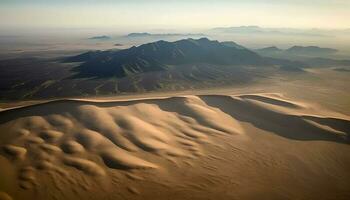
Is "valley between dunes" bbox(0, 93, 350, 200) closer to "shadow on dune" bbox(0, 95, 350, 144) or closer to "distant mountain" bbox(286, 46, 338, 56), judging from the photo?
"shadow on dune" bbox(0, 95, 350, 144)

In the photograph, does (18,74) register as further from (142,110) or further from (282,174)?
(282,174)

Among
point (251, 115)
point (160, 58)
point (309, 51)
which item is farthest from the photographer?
point (309, 51)

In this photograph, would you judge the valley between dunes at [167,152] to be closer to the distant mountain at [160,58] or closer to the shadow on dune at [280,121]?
the shadow on dune at [280,121]

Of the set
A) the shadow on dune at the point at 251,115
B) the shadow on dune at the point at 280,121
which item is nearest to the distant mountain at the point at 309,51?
the shadow on dune at the point at 280,121

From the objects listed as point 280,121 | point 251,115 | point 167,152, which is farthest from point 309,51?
point 167,152

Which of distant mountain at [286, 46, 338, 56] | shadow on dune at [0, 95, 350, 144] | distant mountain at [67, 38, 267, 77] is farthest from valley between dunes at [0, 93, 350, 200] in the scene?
distant mountain at [286, 46, 338, 56]

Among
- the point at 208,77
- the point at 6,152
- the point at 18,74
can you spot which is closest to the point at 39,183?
the point at 6,152

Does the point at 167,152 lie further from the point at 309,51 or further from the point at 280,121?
the point at 309,51
